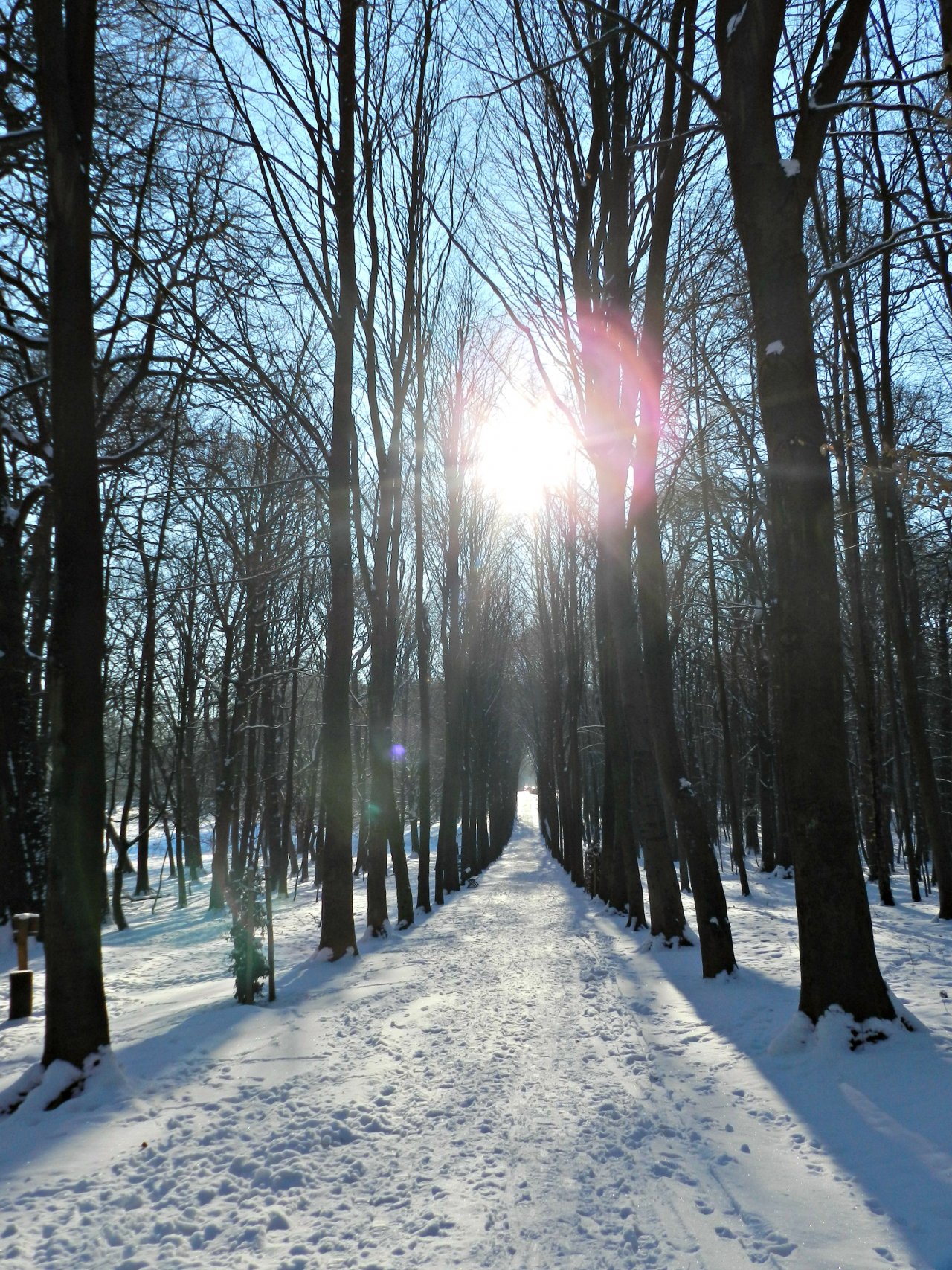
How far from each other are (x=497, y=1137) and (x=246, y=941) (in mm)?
3951

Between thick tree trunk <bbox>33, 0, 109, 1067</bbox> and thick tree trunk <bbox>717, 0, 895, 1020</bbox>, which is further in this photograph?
thick tree trunk <bbox>33, 0, 109, 1067</bbox>

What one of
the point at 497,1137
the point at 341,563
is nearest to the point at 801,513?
the point at 497,1137

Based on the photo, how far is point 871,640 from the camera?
26.1 meters

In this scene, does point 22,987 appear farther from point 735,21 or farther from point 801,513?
point 735,21

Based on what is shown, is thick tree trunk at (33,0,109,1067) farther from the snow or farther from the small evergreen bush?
the snow

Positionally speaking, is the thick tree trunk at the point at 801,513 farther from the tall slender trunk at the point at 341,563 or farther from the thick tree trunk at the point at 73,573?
the tall slender trunk at the point at 341,563

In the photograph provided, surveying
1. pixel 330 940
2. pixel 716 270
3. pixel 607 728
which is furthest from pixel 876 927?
pixel 716 270

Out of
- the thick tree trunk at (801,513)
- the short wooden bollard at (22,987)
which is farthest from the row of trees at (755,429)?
the short wooden bollard at (22,987)

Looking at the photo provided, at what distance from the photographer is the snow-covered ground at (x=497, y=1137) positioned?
305 centimetres

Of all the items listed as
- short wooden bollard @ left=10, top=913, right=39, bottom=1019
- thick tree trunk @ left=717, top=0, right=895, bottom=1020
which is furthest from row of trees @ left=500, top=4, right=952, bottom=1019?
short wooden bollard @ left=10, top=913, right=39, bottom=1019

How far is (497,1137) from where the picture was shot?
13.7ft

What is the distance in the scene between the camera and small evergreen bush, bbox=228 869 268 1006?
743cm

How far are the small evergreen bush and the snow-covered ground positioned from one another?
22cm

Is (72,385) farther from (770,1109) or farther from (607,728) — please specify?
(607,728)
